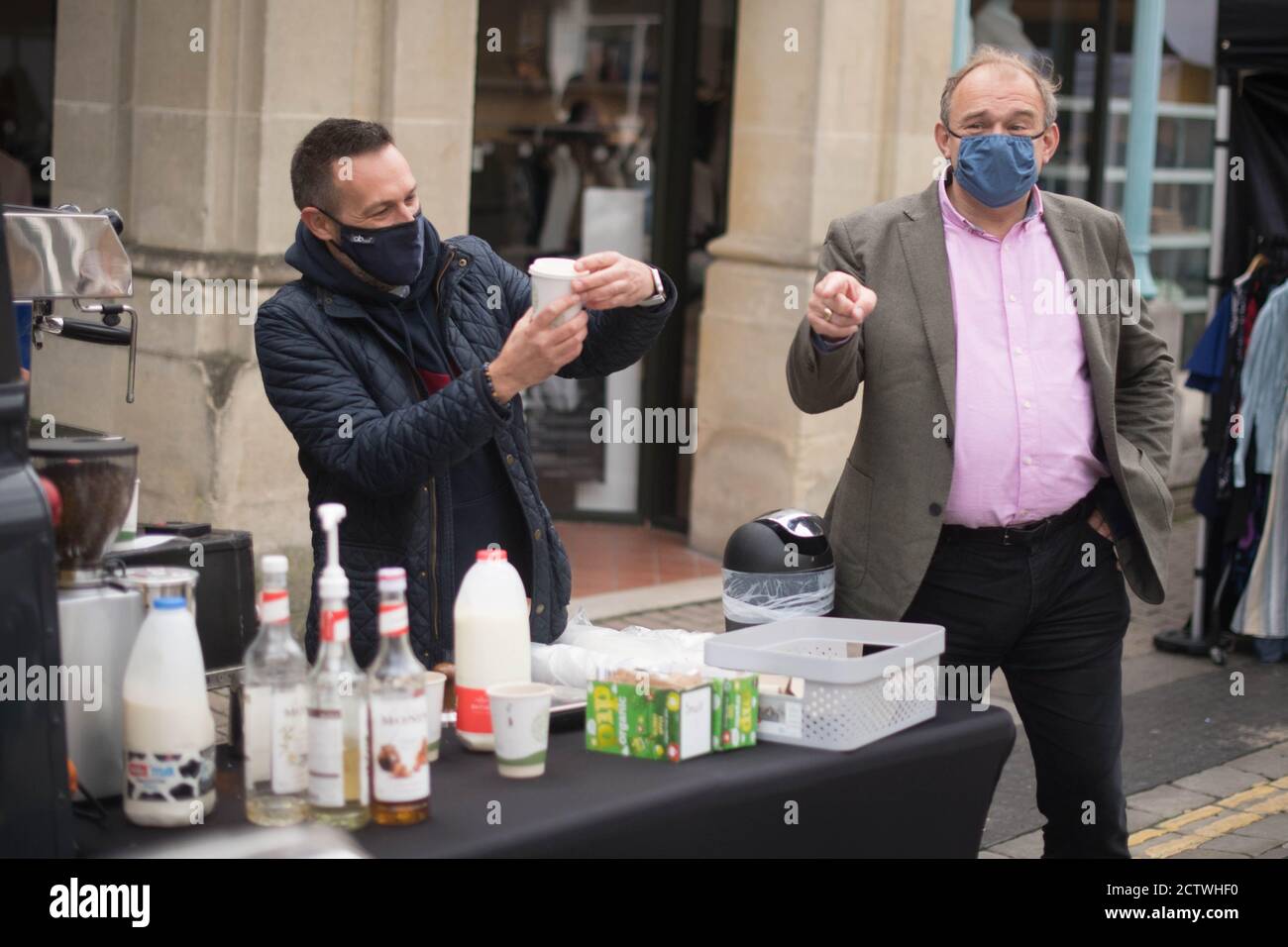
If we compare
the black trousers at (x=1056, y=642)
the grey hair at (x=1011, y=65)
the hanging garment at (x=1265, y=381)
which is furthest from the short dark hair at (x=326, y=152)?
the hanging garment at (x=1265, y=381)

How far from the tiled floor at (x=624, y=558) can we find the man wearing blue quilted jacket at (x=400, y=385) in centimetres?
432

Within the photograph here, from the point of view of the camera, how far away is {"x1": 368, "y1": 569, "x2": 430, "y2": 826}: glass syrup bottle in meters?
2.55

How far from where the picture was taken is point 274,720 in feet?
8.38

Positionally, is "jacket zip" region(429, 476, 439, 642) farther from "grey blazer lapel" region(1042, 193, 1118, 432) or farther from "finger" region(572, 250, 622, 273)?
"grey blazer lapel" region(1042, 193, 1118, 432)

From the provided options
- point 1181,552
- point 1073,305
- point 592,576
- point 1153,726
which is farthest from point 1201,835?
point 1181,552

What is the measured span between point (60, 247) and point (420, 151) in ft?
13.6

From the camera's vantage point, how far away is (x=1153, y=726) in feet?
21.8

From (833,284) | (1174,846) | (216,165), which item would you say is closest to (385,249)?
(833,284)

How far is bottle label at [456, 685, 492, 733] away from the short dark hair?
1084 mm

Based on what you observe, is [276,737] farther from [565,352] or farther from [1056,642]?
[1056,642]

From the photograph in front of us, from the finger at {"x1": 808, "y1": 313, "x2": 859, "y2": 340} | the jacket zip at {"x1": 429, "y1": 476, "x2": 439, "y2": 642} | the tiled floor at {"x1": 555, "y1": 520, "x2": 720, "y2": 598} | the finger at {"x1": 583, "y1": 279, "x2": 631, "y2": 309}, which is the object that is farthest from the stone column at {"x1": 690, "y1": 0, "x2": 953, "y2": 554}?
the finger at {"x1": 583, "y1": 279, "x2": 631, "y2": 309}

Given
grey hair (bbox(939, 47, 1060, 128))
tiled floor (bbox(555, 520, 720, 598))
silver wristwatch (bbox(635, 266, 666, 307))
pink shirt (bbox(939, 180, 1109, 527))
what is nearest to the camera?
silver wristwatch (bbox(635, 266, 666, 307))
